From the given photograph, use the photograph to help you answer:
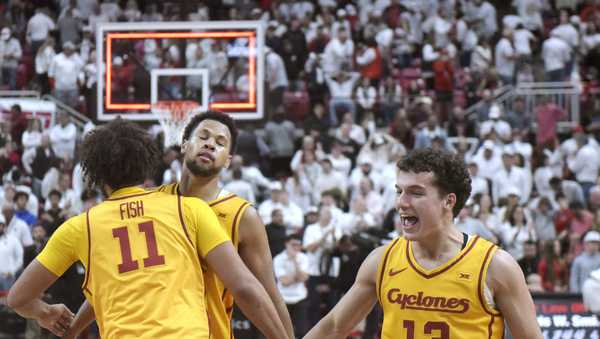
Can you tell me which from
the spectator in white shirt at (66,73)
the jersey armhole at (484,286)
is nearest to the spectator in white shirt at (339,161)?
the spectator in white shirt at (66,73)

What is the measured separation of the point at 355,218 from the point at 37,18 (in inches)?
421

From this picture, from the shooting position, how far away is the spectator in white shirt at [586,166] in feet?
61.0

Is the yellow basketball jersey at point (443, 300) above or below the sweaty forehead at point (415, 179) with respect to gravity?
below

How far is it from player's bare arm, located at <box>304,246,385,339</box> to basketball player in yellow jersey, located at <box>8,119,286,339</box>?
49cm

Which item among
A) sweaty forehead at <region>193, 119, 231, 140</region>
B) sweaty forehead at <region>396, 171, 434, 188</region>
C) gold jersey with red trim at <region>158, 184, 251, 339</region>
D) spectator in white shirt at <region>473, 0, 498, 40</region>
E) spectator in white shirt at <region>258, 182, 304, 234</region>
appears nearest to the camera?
sweaty forehead at <region>396, 171, 434, 188</region>

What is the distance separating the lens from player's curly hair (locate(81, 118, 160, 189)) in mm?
4926

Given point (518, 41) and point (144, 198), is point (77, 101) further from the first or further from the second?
point (144, 198)

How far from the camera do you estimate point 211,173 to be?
605cm

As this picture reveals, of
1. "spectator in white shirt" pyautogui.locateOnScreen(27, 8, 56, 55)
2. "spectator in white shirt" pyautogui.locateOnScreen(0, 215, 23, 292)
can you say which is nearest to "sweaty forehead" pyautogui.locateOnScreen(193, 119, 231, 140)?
"spectator in white shirt" pyautogui.locateOnScreen(0, 215, 23, 292)

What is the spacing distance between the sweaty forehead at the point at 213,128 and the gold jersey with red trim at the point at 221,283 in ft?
1.09

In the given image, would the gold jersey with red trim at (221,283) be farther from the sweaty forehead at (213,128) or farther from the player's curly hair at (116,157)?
the player's curly hair at (116,157)

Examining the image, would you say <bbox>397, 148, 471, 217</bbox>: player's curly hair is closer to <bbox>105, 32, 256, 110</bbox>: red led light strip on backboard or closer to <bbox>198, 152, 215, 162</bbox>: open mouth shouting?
<bbox>198, 152, 215, 162</bbox>: open mouth shouting

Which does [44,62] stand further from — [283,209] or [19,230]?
[283,209]

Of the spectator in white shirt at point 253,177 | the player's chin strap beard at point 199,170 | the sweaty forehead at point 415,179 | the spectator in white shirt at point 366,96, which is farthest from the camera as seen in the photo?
the spectator in white shirt at point 366,96
